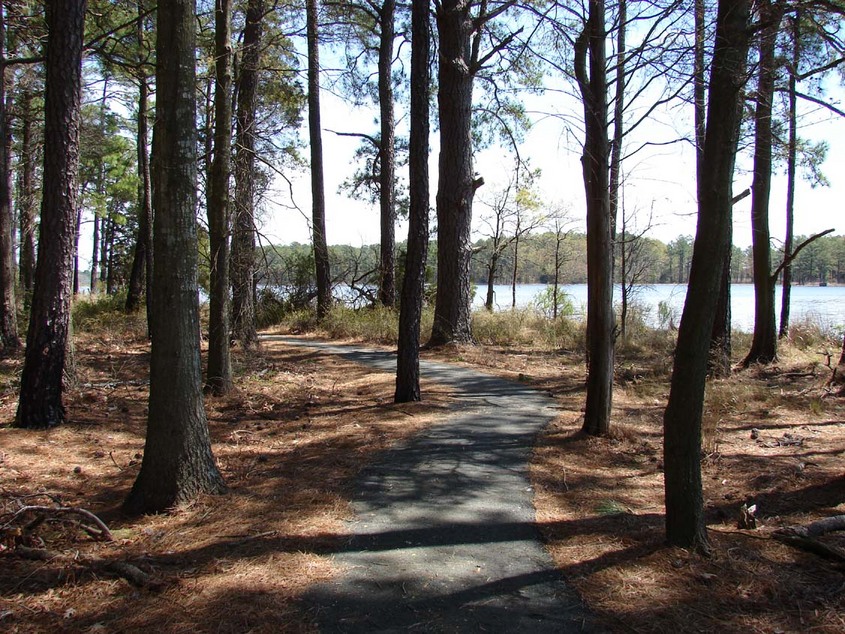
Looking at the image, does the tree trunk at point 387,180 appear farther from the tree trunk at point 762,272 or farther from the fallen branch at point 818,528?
the fallen branch at point 818,528

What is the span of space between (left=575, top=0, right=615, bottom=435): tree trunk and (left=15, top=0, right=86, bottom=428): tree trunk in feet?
19.2

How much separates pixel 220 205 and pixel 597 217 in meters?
4.95

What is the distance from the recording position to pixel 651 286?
70.4ft

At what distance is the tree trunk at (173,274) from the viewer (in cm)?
434

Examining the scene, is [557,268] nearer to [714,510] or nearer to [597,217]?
[597,217]

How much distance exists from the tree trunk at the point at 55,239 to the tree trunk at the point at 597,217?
5852 millimetres

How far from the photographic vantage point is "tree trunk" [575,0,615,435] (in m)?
6.05

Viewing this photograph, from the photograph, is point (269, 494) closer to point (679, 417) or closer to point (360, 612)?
point (360, 612)

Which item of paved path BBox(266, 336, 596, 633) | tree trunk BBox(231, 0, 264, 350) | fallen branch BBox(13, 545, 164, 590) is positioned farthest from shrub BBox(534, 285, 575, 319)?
fallen branch BBox(13, 545, 164, 590)

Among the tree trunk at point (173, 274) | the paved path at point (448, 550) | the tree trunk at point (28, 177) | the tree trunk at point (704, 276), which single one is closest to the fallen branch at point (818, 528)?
the tree trunk at point (704, 276)

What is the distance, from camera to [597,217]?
20.4ft

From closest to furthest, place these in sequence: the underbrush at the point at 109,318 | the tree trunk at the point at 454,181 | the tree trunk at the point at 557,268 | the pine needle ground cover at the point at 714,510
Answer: the pine needle ground cover at the point at 714,510 → the tree trunk at the point at 454,181 → the underbrush at the point at 109,318 → the tree trunk at the point at 557,268

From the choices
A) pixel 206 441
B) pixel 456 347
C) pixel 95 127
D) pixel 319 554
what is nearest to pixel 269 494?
pixel 206 441

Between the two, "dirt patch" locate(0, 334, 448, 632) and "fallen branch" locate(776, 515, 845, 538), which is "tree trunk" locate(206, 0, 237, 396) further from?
"fallen branch" locate(776, 515, 845, 538)
